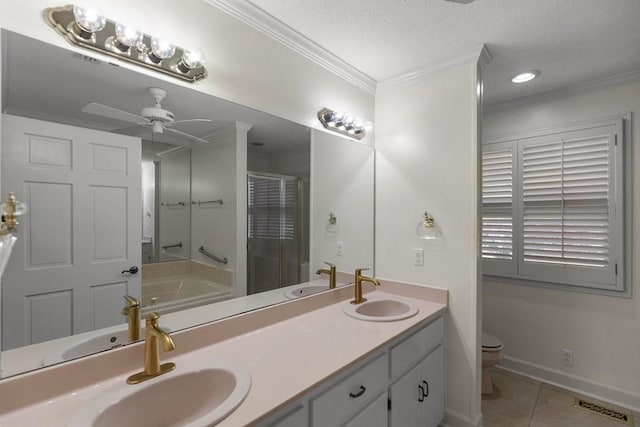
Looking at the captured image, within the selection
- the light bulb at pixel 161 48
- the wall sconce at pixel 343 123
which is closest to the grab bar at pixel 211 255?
the light bulb at pixel 161 48

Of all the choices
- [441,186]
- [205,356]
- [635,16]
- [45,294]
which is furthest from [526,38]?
[45,294]

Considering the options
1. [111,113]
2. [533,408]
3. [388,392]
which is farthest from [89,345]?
[533,408]

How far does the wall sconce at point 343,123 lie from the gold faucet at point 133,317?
1420 mm

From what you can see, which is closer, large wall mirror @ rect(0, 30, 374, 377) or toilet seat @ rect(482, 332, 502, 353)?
large wall mirror @ rect(0, 30, 374, 377)

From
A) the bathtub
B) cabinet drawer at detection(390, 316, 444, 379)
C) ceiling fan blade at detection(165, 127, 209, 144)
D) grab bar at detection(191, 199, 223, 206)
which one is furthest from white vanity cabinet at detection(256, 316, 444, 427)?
ceiling fan blade at detection(165, 127, 209, 144)

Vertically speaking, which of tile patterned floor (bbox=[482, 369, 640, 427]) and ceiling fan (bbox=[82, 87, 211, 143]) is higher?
ceiling fan (bbox=[82, 87, 211, 143])

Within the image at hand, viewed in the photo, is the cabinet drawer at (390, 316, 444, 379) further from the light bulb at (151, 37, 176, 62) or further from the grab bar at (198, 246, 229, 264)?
the light bulb at (151, 37, 176, 62)

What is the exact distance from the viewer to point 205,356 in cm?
122

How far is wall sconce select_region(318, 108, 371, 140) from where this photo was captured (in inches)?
77.1

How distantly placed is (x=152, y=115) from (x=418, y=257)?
176 cm

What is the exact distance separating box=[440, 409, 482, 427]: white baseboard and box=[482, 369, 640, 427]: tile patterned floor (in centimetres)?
22

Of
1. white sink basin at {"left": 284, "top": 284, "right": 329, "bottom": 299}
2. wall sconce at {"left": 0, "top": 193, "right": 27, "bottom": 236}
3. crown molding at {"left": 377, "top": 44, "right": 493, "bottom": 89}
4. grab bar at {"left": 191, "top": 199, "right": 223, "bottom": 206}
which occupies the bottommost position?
white sink basin at {"left": 284, "top": 284, "right": 329, "bottom": 299}

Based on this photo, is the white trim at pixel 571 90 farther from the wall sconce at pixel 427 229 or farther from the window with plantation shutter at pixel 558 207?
the wall sconce at pixel 427 229

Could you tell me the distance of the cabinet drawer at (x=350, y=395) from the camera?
3.57ft
